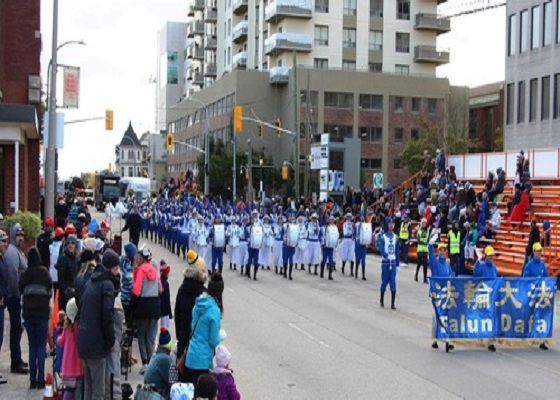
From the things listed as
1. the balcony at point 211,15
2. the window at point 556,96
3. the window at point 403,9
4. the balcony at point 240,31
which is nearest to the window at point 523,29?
the window at point 556,96

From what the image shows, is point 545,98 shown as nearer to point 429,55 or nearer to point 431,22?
point 429,55

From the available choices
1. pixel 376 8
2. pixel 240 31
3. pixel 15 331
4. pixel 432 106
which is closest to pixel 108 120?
pixel 15 331

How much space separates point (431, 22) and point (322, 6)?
10.9 meters

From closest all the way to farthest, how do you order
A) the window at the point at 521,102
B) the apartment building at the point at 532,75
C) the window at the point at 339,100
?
the apartment building at the point at 532,75 → the window at the point at 521,102 → the window at the point at 339,100

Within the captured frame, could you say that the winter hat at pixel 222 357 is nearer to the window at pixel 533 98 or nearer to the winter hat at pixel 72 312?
the winter hat at pixel 72 312

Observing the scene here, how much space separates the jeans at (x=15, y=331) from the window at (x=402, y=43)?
72.1 meters

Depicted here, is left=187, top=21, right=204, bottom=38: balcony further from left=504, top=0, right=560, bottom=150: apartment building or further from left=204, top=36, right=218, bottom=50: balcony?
left=504, top=0, right=560, bottom=150: apartment building

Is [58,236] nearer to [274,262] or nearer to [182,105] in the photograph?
[274,262]

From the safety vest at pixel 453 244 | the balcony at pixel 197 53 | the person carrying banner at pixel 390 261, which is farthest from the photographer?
the balcony at pixel 197 53

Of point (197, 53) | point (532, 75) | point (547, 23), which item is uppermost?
point (197, 53)

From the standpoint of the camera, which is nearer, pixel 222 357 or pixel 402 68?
pixel 222 357

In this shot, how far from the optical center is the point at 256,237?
84.3 feet

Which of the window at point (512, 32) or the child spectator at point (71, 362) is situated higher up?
the window at point (512, 32)

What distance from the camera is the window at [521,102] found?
46031mm
